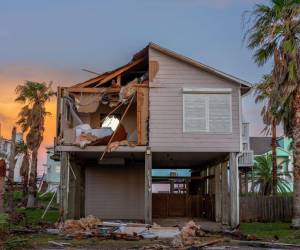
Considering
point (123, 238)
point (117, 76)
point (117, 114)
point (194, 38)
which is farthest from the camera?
point (117, 114)

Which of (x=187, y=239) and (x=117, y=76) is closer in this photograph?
(x=187, y=239)

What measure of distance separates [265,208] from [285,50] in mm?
11069

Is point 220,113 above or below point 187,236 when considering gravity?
above

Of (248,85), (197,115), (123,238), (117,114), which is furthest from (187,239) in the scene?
(117,114)

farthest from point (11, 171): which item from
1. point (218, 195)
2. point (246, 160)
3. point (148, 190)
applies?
point (246, 160)

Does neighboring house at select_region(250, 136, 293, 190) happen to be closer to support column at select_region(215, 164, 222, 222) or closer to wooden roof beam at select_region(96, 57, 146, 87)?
support column at select_region(215, 164, 222, 222)

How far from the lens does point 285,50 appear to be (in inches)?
893

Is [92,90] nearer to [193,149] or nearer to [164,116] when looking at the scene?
[164,116]

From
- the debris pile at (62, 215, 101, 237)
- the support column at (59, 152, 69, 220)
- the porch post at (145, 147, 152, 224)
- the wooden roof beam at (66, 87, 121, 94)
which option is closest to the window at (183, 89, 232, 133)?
the porch post at (145, 147, 152, 224)

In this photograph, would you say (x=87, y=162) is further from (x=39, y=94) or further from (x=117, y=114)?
(x=39, y=94)

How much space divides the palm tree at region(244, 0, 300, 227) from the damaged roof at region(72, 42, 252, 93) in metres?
1.56

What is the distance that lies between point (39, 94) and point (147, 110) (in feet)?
62.4

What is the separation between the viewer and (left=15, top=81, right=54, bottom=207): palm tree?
39.8 m

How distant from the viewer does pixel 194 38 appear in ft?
73.3
